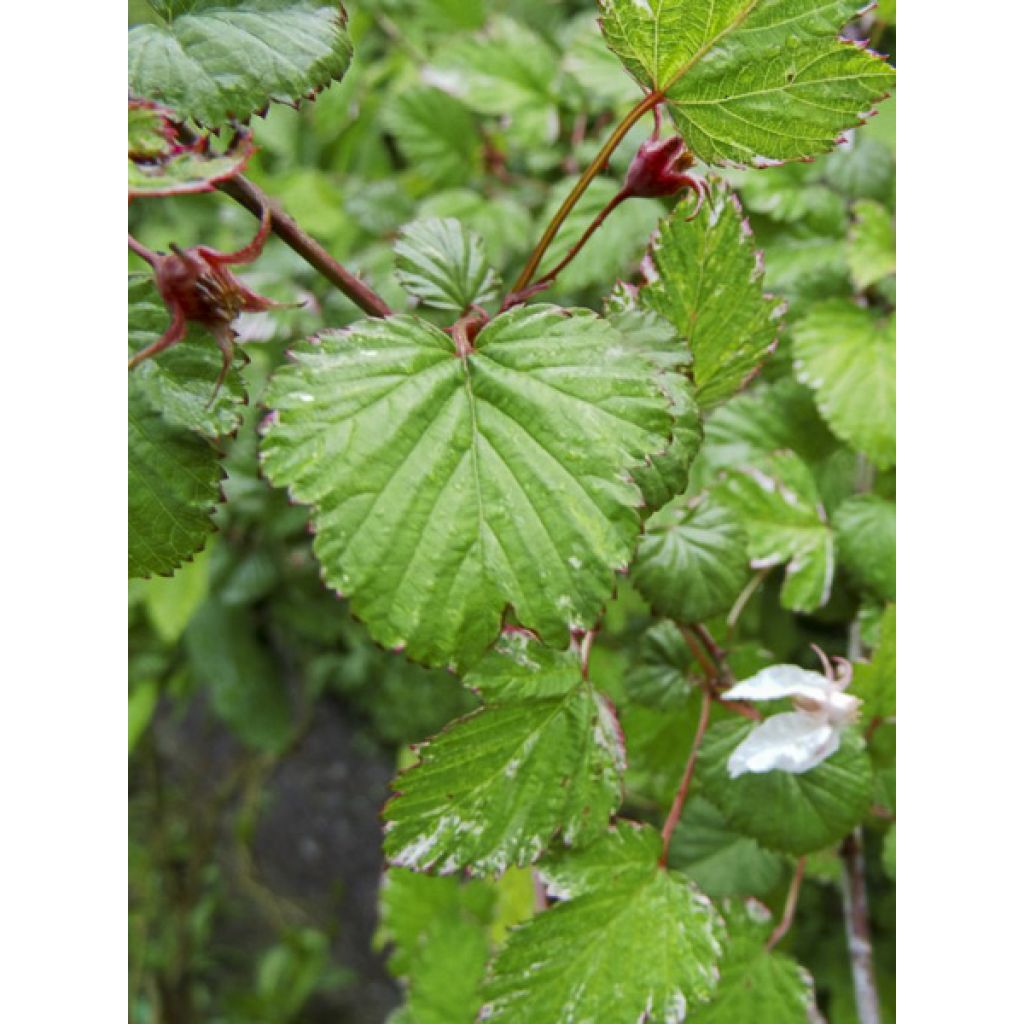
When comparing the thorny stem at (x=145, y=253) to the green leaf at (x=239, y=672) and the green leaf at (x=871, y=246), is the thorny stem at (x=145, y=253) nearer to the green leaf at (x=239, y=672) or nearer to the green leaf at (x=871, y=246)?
the green leaf at (x=871, y=246)

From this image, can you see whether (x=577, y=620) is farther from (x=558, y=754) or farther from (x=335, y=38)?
(x=335, y=38)

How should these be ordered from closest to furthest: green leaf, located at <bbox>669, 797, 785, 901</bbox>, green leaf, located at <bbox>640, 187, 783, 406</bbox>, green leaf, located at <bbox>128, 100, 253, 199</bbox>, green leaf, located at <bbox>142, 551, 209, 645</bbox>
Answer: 1. green leaf, located at <bbox>128, 100, 253, 199</bbox>
2. green leaf, located at <bbox>640, 187, 783, 406</bbox>
3. green leaf, located at <bbox>669, 797, 785, 901</bbox>
4. green leaf, located at <bbox>142, 551, 209, 645</bbox>

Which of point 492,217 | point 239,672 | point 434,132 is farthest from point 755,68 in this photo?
point 239,672

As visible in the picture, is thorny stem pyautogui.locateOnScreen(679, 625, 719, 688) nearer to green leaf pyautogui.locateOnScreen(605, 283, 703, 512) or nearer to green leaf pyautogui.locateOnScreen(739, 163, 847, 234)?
green leaf pyautogui.locateOnScreen(605, 283, 703, 512)

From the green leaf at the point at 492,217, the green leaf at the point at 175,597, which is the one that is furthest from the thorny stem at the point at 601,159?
the green leaf at the point at 175,597

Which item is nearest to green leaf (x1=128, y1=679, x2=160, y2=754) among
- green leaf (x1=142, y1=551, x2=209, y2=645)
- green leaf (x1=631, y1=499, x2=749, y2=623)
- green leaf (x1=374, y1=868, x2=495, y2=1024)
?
green leaf (x1=142, y1=551, x2=209, y2=645)

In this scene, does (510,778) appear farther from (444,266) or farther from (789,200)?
(789,200)

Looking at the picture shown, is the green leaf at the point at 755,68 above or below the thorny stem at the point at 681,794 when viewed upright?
above
